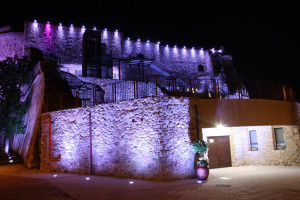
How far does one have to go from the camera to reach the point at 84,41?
27672mm

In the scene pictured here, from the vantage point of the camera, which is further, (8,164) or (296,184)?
(8,164)

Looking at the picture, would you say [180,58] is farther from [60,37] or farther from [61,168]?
[61,168]

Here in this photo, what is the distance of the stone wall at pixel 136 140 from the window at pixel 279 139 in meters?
6.68

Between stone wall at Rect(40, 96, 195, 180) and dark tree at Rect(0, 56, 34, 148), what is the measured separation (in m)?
8.26

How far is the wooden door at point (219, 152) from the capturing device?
513 inches

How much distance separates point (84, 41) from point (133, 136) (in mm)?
20895

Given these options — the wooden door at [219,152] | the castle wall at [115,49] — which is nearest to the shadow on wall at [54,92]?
the wooden door at [219,152]

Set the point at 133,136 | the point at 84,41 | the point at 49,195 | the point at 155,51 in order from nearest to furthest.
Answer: the point at 49,195 < the point at 133,136 < the point at 84,41 < the point at 155,51

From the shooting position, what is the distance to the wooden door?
13.0 meters

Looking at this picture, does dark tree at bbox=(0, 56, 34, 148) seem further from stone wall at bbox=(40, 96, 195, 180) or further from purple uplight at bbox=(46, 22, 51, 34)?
stone wall at bbox=(40, 96, 195, 180)

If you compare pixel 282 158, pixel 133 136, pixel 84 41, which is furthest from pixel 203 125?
pixel 84 41

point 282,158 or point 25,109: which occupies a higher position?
point 25,109

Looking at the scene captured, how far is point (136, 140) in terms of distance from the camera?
1000 cm

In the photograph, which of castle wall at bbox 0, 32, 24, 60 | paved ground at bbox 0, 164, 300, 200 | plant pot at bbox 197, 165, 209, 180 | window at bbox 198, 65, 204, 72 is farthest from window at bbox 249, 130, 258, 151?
castle wall at bbox 0, 32, 24, 60
